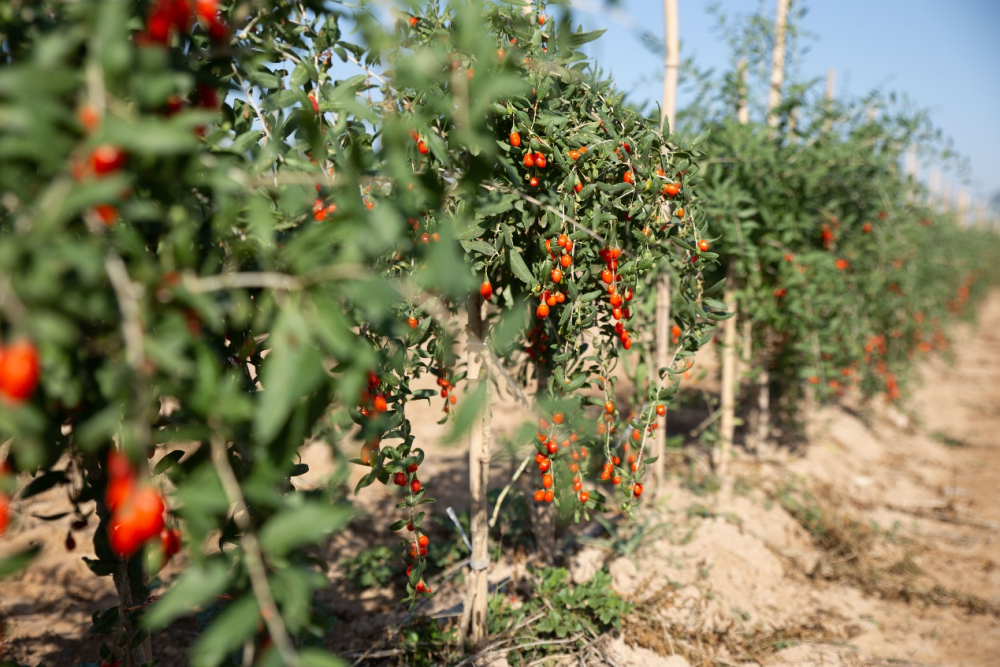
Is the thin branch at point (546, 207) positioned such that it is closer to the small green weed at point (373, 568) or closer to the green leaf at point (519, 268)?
the green leaf at point (519, 268)

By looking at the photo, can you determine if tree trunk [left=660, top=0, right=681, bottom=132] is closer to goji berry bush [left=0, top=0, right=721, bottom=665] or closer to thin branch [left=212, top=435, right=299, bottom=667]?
goji berry bush [left=0, top=0, right=721, bottom=665]

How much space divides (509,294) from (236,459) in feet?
3.28

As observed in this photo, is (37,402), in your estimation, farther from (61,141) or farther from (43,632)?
(43,632)

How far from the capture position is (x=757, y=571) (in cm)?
298

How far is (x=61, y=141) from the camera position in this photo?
64cm

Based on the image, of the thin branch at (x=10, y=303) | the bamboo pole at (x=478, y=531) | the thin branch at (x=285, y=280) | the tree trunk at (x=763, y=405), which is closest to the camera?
the thin branch at (x=10, y=303)

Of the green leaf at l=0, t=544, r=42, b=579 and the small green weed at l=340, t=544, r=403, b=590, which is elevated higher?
the green leaf at l=0, t=544, r=42, b=579

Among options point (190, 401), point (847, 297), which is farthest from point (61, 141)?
point (847, 297)

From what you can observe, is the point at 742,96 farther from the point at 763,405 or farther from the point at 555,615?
the point at 555,615

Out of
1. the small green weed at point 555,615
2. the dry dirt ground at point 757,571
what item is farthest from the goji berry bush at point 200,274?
the small green weed at point 555,615

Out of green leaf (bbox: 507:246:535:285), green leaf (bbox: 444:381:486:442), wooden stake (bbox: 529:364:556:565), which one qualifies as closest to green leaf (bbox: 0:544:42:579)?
green leaf (bbox: 444:381:486:442)

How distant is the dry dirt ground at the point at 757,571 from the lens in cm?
238

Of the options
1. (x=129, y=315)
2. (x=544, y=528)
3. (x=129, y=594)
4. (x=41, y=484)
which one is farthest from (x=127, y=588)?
(x=544, y=528)

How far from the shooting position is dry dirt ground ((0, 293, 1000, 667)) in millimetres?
2379
